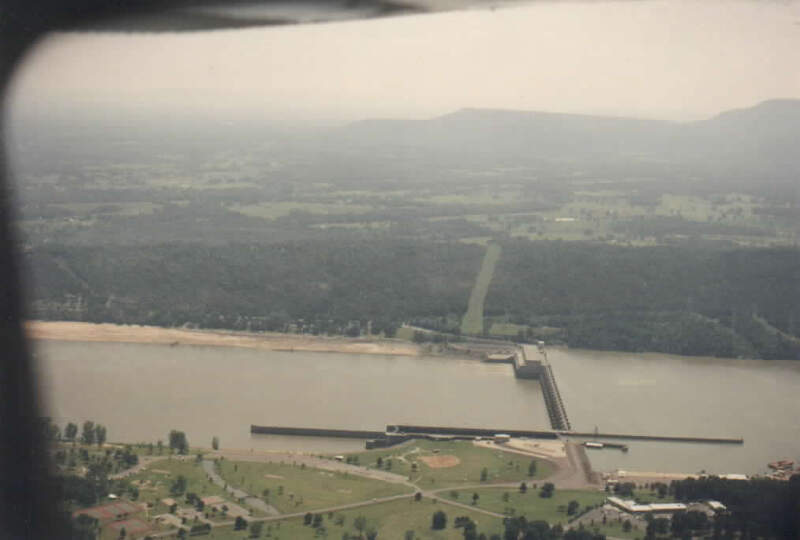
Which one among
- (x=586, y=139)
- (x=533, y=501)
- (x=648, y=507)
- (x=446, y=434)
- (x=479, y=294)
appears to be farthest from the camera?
(x=586, y=139)

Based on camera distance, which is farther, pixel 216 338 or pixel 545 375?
pixel 216 338

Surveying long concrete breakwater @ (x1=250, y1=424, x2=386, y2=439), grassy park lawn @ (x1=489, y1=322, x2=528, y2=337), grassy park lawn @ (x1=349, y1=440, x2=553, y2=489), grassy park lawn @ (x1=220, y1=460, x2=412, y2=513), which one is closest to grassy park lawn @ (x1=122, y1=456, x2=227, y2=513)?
grassy park lawn @ (x1=220, y1=460, x2=412, y2=513)

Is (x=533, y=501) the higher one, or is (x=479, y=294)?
(x=479, y=294)

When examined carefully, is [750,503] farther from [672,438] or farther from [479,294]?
[479,294]

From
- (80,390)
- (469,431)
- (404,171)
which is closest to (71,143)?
(404,171)

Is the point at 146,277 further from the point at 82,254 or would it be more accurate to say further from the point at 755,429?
the point at 755,429

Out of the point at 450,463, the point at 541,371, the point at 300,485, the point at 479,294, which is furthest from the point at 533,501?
the point at 479,294
